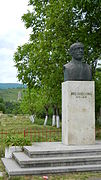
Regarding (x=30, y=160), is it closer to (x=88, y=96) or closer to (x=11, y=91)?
(x=88, y=96)

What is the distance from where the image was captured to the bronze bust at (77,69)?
37.1 ft

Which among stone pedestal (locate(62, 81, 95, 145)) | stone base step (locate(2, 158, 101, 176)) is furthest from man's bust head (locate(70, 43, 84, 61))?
stone base step (locate(2, 158, 101, 176))

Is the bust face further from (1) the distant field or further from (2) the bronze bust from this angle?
(1) the distant field

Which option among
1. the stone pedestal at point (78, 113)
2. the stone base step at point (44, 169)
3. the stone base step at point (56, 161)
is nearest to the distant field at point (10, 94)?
the stone pedestal at point (78, 113)

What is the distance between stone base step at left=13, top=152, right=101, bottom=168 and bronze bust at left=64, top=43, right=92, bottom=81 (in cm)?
324

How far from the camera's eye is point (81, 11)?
56.6 ft

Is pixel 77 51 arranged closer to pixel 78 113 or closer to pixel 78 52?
pixel 78 52

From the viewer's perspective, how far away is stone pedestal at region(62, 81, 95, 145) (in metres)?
11.1

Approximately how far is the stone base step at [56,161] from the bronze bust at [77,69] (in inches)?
128

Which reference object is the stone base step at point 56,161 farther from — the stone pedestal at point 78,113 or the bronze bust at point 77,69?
the bronze bust at point 77,69

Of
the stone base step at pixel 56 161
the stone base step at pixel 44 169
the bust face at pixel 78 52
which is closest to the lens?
the stone base step at pixel 44 169

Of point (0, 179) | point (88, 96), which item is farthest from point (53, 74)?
point (0, 179)

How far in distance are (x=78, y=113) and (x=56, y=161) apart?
2.76 metres

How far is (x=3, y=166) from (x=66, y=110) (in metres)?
3.11
